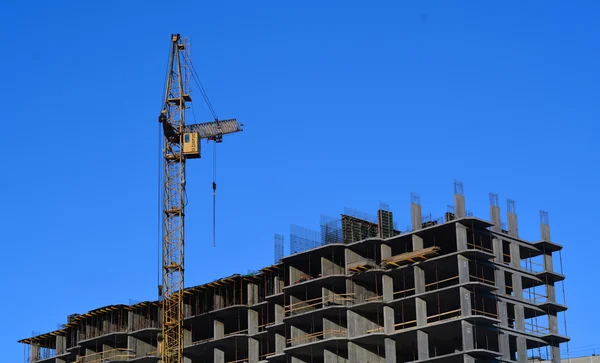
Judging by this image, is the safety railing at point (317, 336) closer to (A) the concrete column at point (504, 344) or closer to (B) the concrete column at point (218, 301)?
(B) the concrete column at point (218, 301)

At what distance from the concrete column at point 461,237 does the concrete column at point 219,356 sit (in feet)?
99.2

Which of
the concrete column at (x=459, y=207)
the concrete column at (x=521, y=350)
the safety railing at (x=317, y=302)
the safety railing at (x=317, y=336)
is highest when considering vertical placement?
the concrete column at (x=459, y=207)

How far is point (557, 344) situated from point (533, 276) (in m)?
6.55

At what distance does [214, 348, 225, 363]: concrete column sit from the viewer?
124375 mm

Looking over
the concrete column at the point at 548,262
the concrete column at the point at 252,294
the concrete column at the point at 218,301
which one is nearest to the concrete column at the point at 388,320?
the concrete column at the point at 548,262

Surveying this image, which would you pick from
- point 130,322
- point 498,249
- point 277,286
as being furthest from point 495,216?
point 130,322

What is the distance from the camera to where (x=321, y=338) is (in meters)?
115

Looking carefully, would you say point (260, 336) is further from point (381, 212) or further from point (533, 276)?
point (533, 276)

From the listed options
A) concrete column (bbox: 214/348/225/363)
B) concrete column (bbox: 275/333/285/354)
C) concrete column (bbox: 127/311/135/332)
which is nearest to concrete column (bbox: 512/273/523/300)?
concrete column (bbox: 275/333/285/354)

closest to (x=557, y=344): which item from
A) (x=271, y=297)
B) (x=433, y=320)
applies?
(x=433, y=320)

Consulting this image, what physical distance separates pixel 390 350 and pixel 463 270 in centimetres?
969

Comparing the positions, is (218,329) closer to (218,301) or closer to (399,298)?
(218,301)

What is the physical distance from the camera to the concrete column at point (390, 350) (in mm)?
107750

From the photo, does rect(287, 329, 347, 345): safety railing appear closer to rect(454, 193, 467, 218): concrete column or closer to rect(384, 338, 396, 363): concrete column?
rect(384, 338, 396, 363): concrete column
